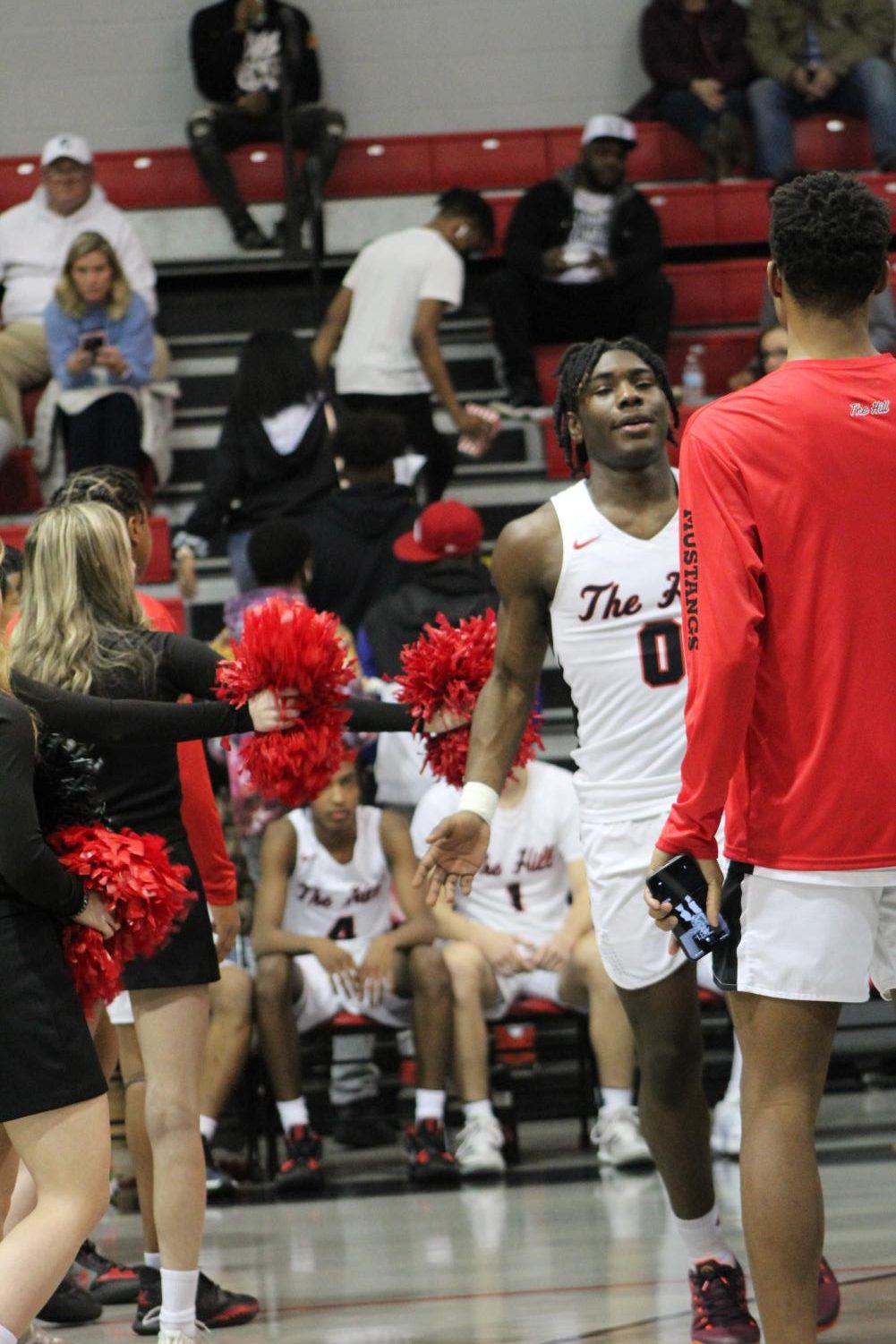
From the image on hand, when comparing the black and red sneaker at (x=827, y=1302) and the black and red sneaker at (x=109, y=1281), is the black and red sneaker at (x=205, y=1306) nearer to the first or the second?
the black and red sneaker at (x=109, y=1281)

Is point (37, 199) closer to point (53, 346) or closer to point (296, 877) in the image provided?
point (53, 346)

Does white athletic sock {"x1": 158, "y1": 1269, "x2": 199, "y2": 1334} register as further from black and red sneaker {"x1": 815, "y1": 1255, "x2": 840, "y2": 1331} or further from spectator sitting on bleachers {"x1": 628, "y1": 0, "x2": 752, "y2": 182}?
spectator sitting on bleachers {"x1": 628, "y1": 0, "x2": 752, "y2": 182}

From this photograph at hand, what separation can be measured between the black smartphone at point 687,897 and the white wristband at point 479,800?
2.75 ft

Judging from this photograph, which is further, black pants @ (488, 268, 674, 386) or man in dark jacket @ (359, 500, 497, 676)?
black pants @ (488, 268, 674, 386)

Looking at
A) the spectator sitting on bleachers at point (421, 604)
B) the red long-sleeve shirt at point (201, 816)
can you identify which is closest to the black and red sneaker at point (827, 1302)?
the red long-sleeve shirt at point (201, 816)

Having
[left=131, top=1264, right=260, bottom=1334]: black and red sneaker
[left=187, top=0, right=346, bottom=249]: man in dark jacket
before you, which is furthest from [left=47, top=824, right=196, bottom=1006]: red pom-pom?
[left=187, top=0, right=346, bottom=249]: man in dark jacket

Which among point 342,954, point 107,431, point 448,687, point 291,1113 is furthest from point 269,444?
point 448,687

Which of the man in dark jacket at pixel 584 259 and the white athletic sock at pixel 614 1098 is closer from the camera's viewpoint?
the white athletic sock at pixel 614 1098

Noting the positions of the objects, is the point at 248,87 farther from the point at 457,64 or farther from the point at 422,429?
the point at 422,429

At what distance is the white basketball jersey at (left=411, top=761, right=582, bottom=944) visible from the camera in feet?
21.4

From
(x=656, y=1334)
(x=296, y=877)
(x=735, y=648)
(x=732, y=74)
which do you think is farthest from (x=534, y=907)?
(x=732, y=74)

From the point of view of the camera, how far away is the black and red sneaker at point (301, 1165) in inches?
234

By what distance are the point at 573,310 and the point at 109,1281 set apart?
20.5ft

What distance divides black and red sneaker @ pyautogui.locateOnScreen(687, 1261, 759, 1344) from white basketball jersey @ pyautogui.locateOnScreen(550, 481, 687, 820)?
3.01 ft
